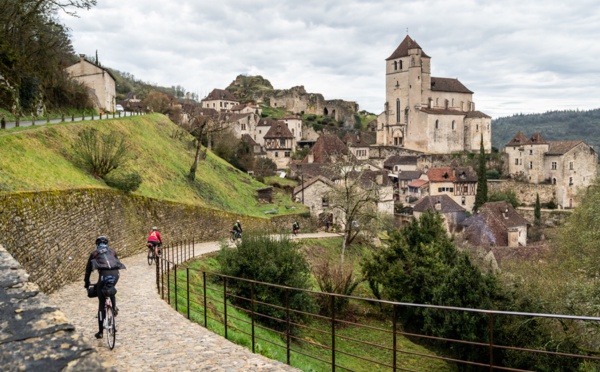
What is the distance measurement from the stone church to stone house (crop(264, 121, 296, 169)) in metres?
21.5

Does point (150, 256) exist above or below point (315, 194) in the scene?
below

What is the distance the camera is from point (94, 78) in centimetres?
4681

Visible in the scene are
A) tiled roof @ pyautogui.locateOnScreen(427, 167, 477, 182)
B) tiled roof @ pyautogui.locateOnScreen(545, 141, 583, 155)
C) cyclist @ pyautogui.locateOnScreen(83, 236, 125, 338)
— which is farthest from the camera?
tiled roof @ pyautogui.locateOnScreen(545, 141, 583, 155)

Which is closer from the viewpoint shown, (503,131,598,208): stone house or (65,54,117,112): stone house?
(65,54,117,112): stone house

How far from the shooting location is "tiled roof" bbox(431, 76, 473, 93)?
94.4 metres

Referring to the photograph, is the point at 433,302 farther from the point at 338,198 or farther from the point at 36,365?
the point at 36,365

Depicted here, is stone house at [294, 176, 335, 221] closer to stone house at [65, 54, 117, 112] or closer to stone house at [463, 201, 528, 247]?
stone house at [463, 201, 528, 247]

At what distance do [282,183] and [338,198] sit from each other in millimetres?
26909

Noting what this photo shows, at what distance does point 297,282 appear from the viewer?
1783cm

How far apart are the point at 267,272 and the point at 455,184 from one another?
195 ft

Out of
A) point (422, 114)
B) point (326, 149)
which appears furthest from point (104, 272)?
point (422, 114)

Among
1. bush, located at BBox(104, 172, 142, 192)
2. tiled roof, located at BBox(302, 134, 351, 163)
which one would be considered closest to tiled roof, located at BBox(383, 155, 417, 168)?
tiled roof, located at BBox(302, 134, 351, 163)

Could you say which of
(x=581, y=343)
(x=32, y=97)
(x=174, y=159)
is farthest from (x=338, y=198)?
(x=32, y=97)

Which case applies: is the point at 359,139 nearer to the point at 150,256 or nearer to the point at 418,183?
the point at 418,183
